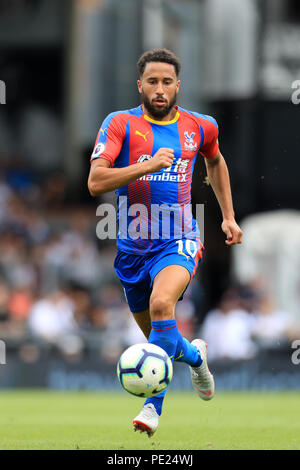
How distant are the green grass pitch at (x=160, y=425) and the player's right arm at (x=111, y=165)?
198 centimetres

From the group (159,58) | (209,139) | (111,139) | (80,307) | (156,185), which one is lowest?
(156,185)

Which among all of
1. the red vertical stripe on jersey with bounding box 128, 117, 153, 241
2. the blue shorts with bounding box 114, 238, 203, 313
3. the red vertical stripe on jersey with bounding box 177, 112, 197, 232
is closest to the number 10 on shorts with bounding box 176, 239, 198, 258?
the blue shorts with bounding box 114, 238, 203, 313

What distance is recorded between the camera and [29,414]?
11.3 metres

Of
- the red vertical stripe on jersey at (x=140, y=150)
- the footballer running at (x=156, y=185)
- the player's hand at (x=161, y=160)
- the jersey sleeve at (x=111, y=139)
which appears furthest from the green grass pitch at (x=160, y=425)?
the jersey sleeve at (x=111, y=139)

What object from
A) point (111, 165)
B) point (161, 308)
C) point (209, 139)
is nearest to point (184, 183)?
point (209, 139)

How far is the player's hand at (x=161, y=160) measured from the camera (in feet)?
23.7

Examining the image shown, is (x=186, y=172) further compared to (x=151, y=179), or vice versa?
(x=186, y=172)

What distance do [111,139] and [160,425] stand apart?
3332mm

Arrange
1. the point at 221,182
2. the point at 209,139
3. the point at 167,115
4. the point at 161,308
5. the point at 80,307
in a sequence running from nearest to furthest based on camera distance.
A: 1. the point at 161,308
2. the point at 167,115
3. the point at 209,139
4. the point at 221,182
5. the point at 80,307

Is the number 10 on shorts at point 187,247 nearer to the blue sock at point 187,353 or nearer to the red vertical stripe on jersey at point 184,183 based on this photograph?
the red vertical stripe on jersey at point 184,183

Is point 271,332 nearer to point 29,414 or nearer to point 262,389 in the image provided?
point 262,389

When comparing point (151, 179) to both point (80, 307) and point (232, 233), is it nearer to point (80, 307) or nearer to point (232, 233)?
point (232, 233)

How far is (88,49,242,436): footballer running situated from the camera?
7453 mm

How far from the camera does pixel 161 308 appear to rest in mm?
7453
